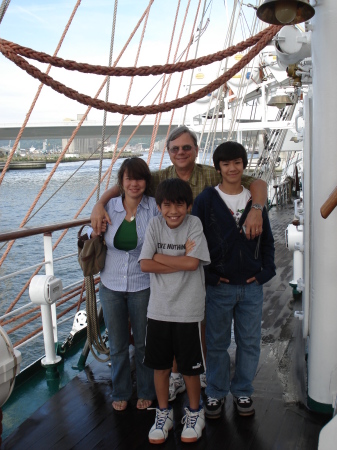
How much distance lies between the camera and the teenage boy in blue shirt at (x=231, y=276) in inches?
80.2

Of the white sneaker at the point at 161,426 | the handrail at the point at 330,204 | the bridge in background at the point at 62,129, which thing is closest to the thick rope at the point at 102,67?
the handrail at the point at 330,204

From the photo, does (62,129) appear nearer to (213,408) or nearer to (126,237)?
(126,237)

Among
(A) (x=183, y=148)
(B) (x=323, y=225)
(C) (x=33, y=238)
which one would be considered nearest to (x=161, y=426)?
(B) (x=323, y=225)

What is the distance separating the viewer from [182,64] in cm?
187

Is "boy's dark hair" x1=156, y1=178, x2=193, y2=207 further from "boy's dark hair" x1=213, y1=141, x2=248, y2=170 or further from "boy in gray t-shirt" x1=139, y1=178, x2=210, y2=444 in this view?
"boy's dark hair" x1=213, y1=141, x2=248, y2=170

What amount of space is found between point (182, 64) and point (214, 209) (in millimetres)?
590

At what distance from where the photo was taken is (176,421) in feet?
6.90

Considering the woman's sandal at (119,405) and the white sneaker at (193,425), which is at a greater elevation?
the white sneaker at (193,425)

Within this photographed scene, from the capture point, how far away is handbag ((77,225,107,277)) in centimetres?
211

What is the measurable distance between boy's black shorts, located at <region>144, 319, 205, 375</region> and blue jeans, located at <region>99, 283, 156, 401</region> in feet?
0.66

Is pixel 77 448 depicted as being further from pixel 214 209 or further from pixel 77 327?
pixel 77 327

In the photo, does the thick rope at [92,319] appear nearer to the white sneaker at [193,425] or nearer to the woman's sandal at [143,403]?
the woman's sandal at [143,403]

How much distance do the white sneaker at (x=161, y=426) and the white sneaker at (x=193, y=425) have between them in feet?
0.23

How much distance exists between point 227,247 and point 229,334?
1.30 feet
